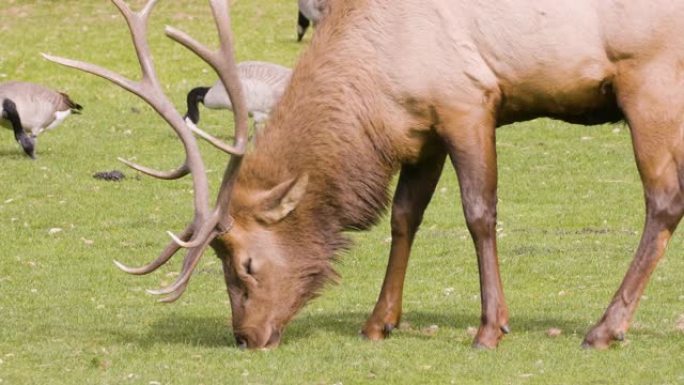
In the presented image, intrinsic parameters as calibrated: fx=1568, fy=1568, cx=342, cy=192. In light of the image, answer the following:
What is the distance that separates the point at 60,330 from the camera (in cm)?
994

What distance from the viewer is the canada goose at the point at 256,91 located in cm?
1867

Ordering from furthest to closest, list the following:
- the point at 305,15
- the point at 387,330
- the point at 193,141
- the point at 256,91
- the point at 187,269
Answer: the point at 305,15 < the point at 256,91 < the point at 387,330 < the point at 193,141 < the point at 187,269

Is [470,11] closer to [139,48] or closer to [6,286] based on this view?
[139,48]

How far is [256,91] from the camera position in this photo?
18.7 metres

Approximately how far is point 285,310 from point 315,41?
1.60 m

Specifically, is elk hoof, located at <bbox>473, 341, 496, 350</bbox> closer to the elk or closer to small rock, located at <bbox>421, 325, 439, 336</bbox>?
the elk

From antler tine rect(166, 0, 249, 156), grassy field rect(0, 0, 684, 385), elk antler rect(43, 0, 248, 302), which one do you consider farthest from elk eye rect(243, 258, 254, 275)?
antler tine rect(166, 0, 249, 156)

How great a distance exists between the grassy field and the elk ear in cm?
78

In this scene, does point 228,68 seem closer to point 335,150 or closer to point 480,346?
point 335,150

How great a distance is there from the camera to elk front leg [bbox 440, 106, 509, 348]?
29.2ft

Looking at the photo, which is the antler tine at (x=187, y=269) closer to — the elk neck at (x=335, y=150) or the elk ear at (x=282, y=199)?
the elk ear at (x=282, y=199)

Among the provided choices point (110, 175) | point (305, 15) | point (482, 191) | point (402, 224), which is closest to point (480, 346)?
point (482, 191)

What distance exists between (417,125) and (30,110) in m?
10.7

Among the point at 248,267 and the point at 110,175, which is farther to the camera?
the point at 110,175
